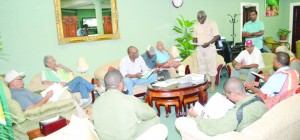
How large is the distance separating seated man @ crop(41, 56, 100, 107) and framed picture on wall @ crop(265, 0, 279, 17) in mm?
8340

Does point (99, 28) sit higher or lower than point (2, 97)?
higher

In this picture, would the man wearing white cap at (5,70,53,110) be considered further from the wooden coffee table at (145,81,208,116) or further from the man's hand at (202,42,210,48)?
the man's hand at (202,42,210,48)

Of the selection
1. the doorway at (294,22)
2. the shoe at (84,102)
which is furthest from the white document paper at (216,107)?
the doorway at (294,22)

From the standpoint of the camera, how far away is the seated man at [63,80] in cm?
479

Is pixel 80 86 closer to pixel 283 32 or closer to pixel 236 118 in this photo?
pixel 236 118

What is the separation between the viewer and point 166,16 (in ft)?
23.6

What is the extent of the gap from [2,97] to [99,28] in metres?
4.44

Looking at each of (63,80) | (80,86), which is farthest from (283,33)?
(63,80)

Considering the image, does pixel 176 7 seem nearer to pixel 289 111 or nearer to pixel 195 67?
pixel 195 67

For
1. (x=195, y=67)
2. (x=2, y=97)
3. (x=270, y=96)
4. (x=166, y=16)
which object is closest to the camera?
(x=2, y=97)

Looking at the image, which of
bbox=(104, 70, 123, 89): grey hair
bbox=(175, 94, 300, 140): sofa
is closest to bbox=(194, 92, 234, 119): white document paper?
bbox=(175, 94, 300, 140): sofa

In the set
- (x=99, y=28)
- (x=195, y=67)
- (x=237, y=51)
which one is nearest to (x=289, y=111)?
(x=195, y=67)

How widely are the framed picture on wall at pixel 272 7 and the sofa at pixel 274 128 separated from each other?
8.92 m

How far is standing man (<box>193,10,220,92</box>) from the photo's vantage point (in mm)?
5848
